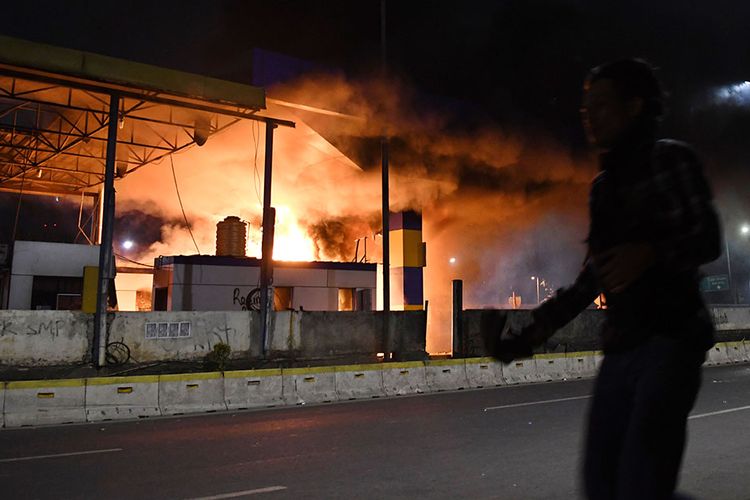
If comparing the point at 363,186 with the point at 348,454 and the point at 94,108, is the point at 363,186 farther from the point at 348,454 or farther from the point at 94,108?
the point at 348,454

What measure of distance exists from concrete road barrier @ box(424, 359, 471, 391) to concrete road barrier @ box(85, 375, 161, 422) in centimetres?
510

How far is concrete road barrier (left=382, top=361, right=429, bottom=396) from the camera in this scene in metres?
10.9

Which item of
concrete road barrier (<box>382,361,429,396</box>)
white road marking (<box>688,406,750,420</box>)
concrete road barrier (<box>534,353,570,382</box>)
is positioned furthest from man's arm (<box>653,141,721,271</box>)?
concrete road barrier (<box>534,353,570,382</box>)

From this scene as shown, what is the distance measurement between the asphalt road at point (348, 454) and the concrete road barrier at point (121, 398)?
532 mm

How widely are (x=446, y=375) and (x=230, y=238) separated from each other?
10.7 m

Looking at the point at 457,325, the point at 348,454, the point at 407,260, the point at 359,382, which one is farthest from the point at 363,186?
the point at 348,454

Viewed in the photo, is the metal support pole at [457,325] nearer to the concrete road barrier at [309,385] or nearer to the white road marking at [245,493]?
the concrete road barrier at [309,385]

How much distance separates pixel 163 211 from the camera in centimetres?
2416

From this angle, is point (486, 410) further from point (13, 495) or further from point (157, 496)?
point (13, 495)

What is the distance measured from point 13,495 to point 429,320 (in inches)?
824

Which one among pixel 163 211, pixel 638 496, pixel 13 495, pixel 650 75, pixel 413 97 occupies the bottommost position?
pixel 13 495

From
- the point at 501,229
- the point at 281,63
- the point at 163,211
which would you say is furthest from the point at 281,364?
the point at 501,229

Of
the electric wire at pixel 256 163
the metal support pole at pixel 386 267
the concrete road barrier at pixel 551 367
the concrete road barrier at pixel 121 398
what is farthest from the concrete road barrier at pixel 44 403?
the electric wire at pixel 256 163

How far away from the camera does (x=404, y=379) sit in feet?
36.3
